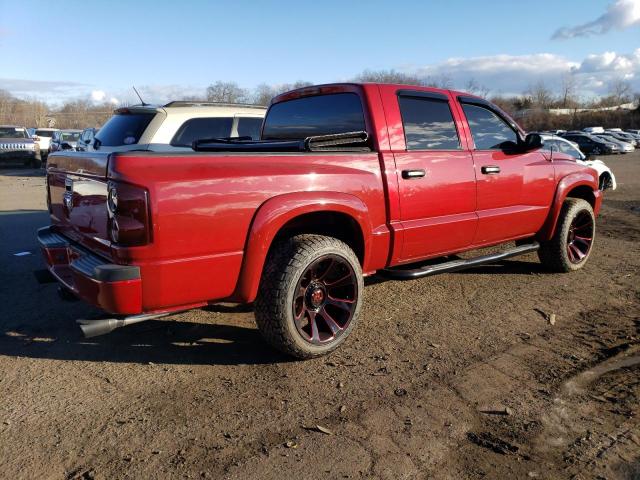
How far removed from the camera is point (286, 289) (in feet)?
11.0

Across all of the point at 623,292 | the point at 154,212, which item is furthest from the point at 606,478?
the point at 623,292

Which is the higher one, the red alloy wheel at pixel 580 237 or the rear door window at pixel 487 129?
the rear door window at pixel 487 129

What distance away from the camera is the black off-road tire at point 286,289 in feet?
11.0

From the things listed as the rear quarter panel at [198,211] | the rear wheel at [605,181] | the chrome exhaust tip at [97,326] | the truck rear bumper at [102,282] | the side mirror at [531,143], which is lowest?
the rear wheel at [605,181]

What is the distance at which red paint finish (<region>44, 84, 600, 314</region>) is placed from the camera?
2914 millimetres

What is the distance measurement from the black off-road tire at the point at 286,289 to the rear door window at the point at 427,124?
1.30 m

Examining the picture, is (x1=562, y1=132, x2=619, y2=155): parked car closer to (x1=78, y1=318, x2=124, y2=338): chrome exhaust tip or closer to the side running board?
the side running board

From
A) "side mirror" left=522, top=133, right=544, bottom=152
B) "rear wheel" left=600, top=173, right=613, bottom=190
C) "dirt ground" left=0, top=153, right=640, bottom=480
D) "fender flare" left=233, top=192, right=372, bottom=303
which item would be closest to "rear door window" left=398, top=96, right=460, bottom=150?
"side mirror" left=522, top=133, right=544, bottom=152

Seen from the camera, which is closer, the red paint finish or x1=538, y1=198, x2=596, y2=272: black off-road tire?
the red paint finish

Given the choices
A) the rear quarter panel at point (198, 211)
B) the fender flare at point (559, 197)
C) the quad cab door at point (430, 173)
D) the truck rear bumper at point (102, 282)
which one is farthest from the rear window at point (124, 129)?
the fender flare at point (559, 197)

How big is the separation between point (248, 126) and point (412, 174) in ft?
13.3

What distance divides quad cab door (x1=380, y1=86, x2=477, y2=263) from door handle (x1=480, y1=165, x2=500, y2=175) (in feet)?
0.52

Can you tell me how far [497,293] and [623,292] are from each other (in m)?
1.26

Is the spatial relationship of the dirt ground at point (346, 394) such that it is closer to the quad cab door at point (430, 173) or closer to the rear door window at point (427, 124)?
the quad cab door at point (430, 173)
